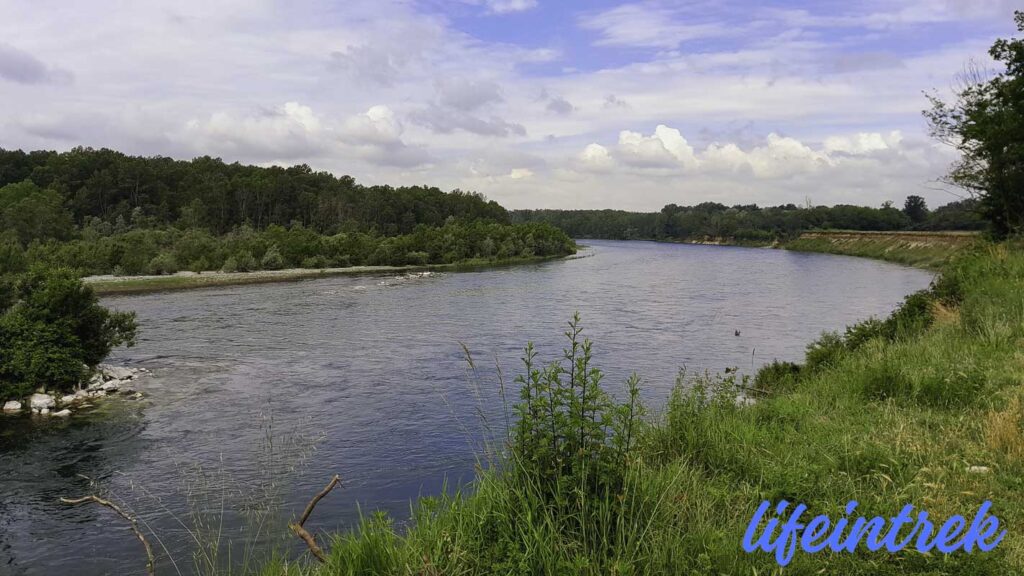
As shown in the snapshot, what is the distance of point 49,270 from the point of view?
959 inches

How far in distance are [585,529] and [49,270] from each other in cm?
2626

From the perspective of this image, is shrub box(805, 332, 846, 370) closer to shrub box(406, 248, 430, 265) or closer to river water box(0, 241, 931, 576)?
river water box(0, 241, 931, 576)

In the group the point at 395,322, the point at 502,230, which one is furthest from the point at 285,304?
the point at 502,230

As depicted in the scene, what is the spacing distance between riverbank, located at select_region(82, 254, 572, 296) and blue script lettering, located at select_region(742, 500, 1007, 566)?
55378 mm

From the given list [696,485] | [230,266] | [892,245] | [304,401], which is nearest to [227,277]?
[230,266]

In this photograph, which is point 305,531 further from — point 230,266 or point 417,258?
point 417,258

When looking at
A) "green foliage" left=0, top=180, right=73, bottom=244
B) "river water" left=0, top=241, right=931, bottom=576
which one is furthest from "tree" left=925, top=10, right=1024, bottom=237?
"green foliage" left=0, top=180, right=73, bottom=244

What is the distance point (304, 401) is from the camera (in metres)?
21.5

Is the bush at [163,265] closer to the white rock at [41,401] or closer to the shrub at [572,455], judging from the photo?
the white rock at [41,401]

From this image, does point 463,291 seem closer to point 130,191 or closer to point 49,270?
point 49,270

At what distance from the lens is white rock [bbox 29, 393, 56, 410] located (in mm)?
20922

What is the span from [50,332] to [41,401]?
2.95 metres

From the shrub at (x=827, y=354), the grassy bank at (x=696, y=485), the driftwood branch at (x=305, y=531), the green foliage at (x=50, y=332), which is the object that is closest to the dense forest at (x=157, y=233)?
the green foliage at (x=50, y=332)

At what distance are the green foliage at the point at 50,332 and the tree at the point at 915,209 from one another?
183471 mm
